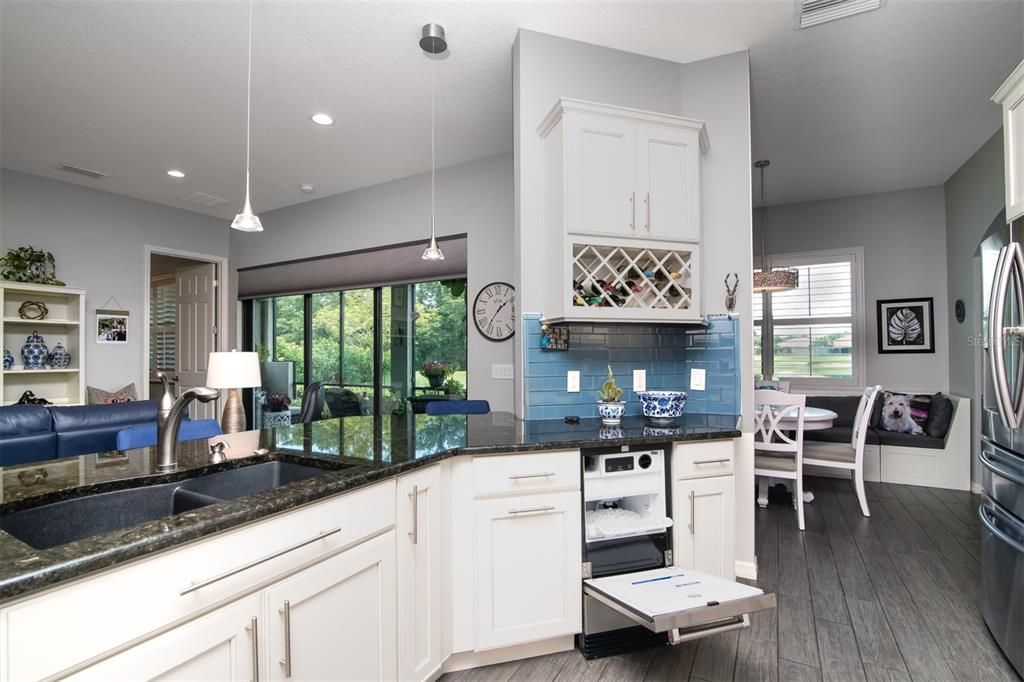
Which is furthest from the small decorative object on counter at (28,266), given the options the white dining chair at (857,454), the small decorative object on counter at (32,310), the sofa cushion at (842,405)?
the sofa cushion at (842,405)

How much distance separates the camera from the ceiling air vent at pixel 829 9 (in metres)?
2.44

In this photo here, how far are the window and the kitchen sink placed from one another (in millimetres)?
5610

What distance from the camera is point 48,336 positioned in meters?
4.81

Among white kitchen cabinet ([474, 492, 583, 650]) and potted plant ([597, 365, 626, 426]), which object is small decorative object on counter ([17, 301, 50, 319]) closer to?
white kitchen cabinet ([474, 492, 583, 650])

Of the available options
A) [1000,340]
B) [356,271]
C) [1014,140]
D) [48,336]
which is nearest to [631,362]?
[1000,340]

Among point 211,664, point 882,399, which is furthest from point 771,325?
point 211,664

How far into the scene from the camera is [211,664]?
1.03 meters

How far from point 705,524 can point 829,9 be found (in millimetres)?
2602

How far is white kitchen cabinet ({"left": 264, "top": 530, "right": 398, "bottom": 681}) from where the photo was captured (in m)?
1.18

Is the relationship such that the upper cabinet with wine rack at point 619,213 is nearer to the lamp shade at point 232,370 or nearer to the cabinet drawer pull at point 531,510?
the cabinet drawer pull at point 531,510

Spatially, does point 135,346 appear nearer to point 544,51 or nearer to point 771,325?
point 544,51

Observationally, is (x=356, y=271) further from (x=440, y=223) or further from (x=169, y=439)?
(x=169, y=439)

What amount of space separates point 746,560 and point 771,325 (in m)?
3.84

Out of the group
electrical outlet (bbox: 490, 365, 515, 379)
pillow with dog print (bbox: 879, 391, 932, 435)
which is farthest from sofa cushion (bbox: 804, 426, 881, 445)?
electrical outlet (bbox: 490, 365, 515, 379)
